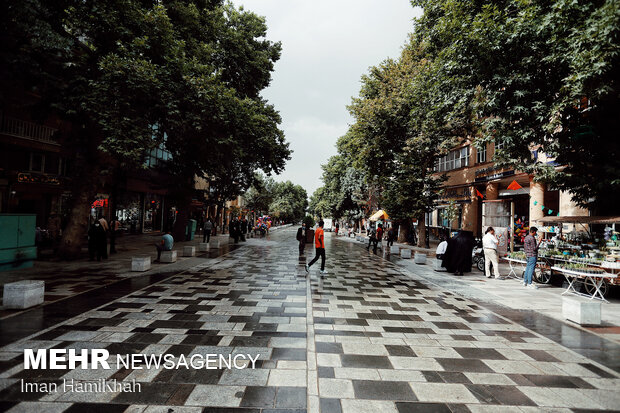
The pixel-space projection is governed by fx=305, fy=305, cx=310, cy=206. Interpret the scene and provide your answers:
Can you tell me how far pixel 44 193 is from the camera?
61.2ft

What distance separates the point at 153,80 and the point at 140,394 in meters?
10.2

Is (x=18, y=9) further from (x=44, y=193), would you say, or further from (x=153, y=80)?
(x=44, y=193)

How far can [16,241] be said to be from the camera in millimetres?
10078

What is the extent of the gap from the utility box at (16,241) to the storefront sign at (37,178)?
7.85 metres

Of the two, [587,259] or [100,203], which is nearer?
[587,259]

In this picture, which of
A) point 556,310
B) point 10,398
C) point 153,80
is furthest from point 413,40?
point 10,398

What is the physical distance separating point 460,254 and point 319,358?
10228mm

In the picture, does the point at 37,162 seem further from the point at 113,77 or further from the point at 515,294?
the point at 515,294

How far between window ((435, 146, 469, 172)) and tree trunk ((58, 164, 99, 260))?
80.0ft

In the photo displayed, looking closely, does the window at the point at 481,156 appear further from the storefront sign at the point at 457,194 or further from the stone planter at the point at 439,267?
the stone planter at the point at 439,267

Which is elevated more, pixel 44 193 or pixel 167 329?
pixel 44 193

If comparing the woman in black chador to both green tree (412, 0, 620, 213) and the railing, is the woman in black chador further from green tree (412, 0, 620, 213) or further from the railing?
the railing

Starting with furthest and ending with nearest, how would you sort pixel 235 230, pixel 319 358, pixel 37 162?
1. pixel 235 230
2. pixel 37 162
3. pixel 319 358

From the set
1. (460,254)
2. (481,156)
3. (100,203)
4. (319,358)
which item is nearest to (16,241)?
(319,358)
